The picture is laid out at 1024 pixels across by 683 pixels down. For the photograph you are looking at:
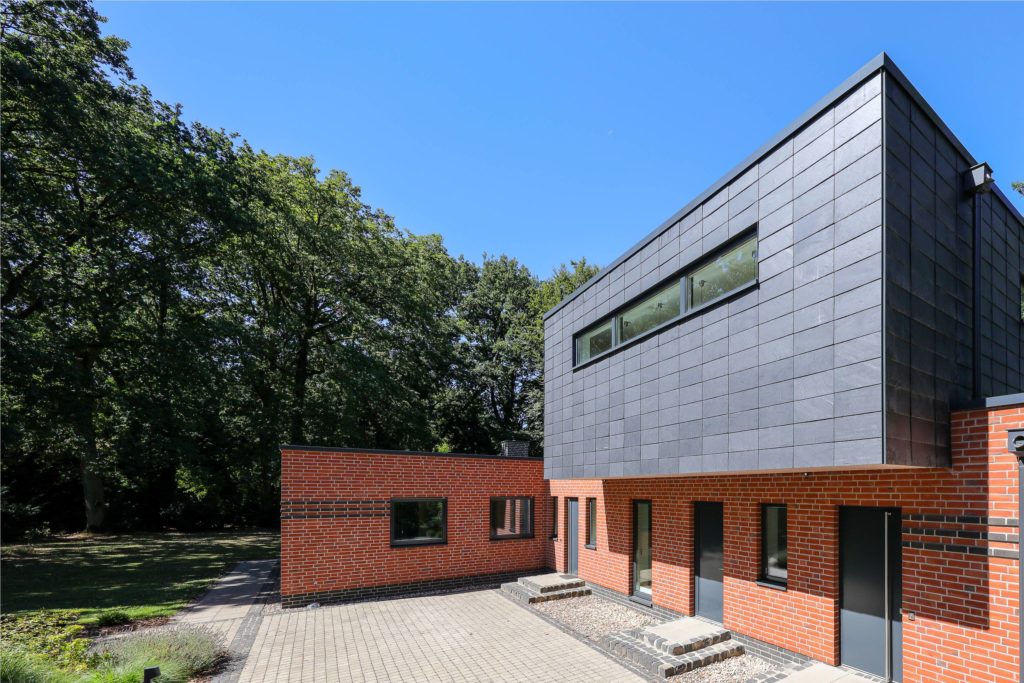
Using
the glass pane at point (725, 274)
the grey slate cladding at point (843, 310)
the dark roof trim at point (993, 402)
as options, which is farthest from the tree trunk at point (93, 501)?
the dark roof trim at point (993, 402)

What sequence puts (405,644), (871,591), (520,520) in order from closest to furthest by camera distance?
(871,591) → (405,644) → (520,520)

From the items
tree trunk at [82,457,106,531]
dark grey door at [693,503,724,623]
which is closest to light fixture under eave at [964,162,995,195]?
dark grey door at [693,503,724,623]

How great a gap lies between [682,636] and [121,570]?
600 inches

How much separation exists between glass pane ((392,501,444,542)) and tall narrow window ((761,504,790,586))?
7.26 metres

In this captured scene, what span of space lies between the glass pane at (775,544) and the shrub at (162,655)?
8459 mm

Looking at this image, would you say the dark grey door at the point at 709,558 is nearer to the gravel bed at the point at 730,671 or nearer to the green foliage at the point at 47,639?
the gravel bed at the point at 730,671

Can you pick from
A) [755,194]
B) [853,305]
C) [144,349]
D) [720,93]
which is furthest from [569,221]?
[144,349]

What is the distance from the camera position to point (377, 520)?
438 inches

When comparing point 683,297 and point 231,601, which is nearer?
point 683,297

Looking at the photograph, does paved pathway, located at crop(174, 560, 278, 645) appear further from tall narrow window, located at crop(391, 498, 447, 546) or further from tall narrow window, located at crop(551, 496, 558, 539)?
tall narrow window, located at crop(551, 496, 558, 539)

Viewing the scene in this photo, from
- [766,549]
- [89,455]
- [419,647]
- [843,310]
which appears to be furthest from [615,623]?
[89,455]

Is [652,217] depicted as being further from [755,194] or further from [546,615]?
[546,615]

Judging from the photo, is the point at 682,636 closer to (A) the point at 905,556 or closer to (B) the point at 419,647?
(A) the point at 905,556

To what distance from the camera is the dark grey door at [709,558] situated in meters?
8.34
